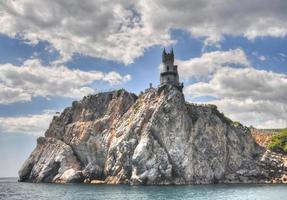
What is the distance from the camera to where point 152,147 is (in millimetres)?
122688

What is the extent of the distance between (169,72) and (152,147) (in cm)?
3211

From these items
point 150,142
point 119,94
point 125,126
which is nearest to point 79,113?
point 119,94

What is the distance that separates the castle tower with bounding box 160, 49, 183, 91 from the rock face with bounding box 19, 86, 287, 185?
7.60m

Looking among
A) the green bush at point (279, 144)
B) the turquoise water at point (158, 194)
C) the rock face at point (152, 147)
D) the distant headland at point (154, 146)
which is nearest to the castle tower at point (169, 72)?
the distant headland at point (154, 146)

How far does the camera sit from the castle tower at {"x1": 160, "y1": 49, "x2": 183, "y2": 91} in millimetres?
143375

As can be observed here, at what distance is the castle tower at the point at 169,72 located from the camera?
470ft

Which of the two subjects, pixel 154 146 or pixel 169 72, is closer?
pixel 154 146

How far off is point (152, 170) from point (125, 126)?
21.7 meters

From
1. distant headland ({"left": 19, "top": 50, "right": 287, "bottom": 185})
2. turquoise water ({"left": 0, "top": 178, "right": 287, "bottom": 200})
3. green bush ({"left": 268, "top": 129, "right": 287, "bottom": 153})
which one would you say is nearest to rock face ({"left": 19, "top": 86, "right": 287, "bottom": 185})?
distant headland ({"left": 19, "top": 50, "right": 287, "bottom": 185})

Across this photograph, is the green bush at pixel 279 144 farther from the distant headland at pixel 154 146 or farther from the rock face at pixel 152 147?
the rock face at pixel 152 147

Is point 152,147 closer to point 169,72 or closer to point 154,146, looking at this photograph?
point 154,146

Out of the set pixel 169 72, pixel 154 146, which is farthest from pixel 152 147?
pixel 169 72

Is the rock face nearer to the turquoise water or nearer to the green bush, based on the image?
the green bush

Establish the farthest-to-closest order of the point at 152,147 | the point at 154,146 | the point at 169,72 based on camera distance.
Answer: the point at 169,72 → the point at 154,146 → the point at 152,147
